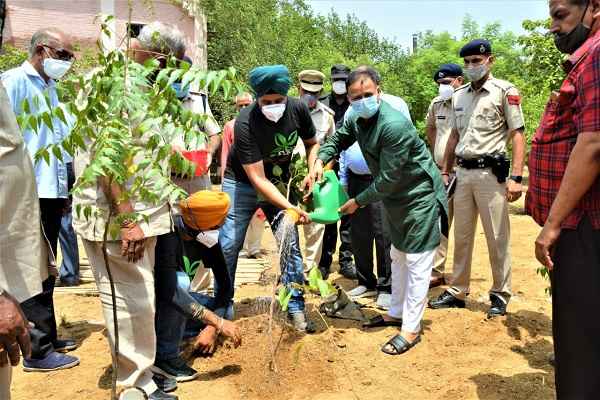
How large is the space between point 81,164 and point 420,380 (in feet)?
7.44

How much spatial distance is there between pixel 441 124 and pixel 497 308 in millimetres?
2183

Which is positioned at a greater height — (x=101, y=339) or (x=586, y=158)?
(x=586, y=158)

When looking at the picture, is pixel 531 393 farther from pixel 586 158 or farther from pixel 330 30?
pixel 330 30

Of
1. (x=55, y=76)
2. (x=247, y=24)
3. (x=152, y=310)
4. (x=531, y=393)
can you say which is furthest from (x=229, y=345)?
(x=247, y=24)

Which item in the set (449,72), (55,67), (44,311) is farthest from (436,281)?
(55,67)

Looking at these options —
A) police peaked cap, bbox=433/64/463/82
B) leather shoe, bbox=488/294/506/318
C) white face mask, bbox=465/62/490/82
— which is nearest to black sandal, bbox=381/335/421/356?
leather shoe, bbox=488/294/506/318

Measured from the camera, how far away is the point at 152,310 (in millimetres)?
2865

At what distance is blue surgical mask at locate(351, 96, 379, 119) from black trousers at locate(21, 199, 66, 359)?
2.15 metres

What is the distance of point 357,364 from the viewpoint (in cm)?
358

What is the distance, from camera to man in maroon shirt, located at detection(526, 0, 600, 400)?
213 cm

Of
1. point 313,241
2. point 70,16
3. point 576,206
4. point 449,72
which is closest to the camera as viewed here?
point 576,206

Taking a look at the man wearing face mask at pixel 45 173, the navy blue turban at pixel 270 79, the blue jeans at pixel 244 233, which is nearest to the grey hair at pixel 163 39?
the navy blue turban at pixel 270 79

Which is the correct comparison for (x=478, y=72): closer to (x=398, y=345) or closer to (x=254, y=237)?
(x=398, y=345)

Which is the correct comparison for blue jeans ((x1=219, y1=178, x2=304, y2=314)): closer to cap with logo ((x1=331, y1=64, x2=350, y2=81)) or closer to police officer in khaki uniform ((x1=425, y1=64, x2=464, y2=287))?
police officer in khaki uniform ((x1=425, y1=64, x2=464, y2=287))
